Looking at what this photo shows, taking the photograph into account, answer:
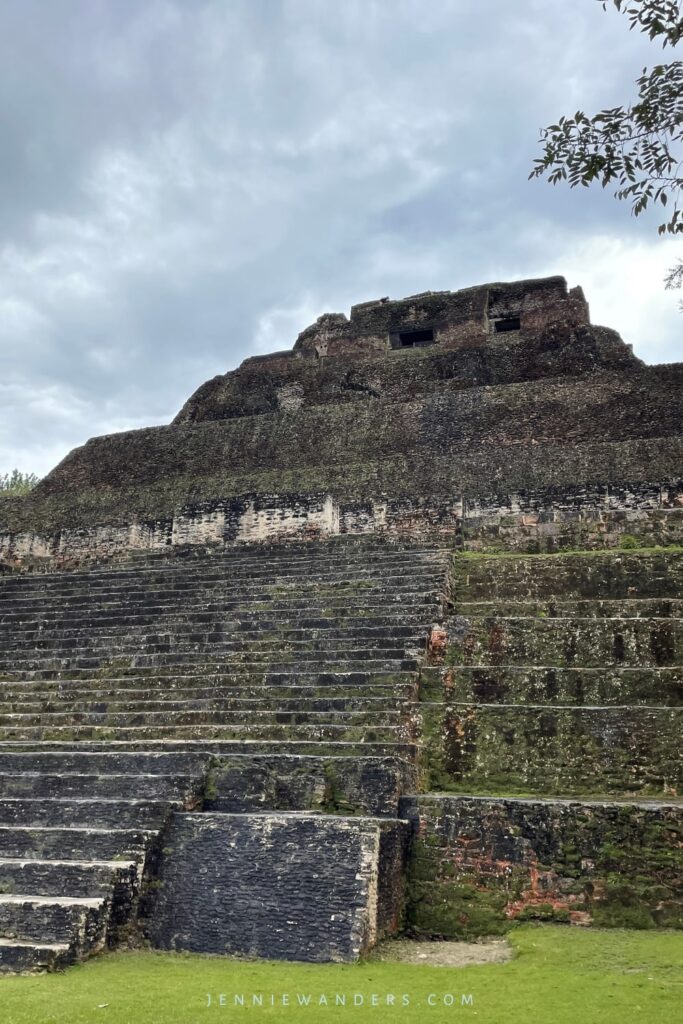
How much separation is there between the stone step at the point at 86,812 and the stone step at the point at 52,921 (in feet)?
2.97

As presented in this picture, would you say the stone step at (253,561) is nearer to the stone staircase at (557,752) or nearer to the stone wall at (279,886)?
the stone staircase at (557,752)

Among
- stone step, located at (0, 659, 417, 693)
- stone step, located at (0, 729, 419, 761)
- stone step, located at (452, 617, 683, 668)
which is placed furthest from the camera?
stone step, located at (0, 659, 417, 693)

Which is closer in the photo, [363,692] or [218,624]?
[363,692]

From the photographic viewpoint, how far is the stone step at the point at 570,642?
7.88 m

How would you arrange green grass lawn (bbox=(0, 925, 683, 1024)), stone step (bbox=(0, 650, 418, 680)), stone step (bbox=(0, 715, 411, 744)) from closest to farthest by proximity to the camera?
1. green grass lawn (bbox=(0, 925, 683, 1024))
2. stone step (bbox=(0, 715, 411, 744))
3. stone step (bbox=(0, 650, 418, 680))

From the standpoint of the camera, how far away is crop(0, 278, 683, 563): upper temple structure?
14164 millimetres

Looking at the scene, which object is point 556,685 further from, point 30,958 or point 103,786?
point 30,958

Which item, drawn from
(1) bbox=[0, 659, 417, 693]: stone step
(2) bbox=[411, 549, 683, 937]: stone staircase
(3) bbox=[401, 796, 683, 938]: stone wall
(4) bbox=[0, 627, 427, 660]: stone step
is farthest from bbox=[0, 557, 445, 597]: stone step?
(3) bbox=[401, 796, 683, 938]: stone wall

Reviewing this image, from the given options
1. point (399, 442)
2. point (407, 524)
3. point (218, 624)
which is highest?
point (399, 442)

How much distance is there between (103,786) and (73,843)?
768 mm

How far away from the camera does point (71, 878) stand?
5.57m

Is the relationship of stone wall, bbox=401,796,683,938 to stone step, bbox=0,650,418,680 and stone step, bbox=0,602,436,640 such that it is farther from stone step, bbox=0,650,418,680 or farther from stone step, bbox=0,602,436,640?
stone step, bbox=0,602,436,640

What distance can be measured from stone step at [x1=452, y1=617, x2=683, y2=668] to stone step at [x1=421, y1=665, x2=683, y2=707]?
0.32 m

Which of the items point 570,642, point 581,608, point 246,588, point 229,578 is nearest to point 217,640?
point 246,588
